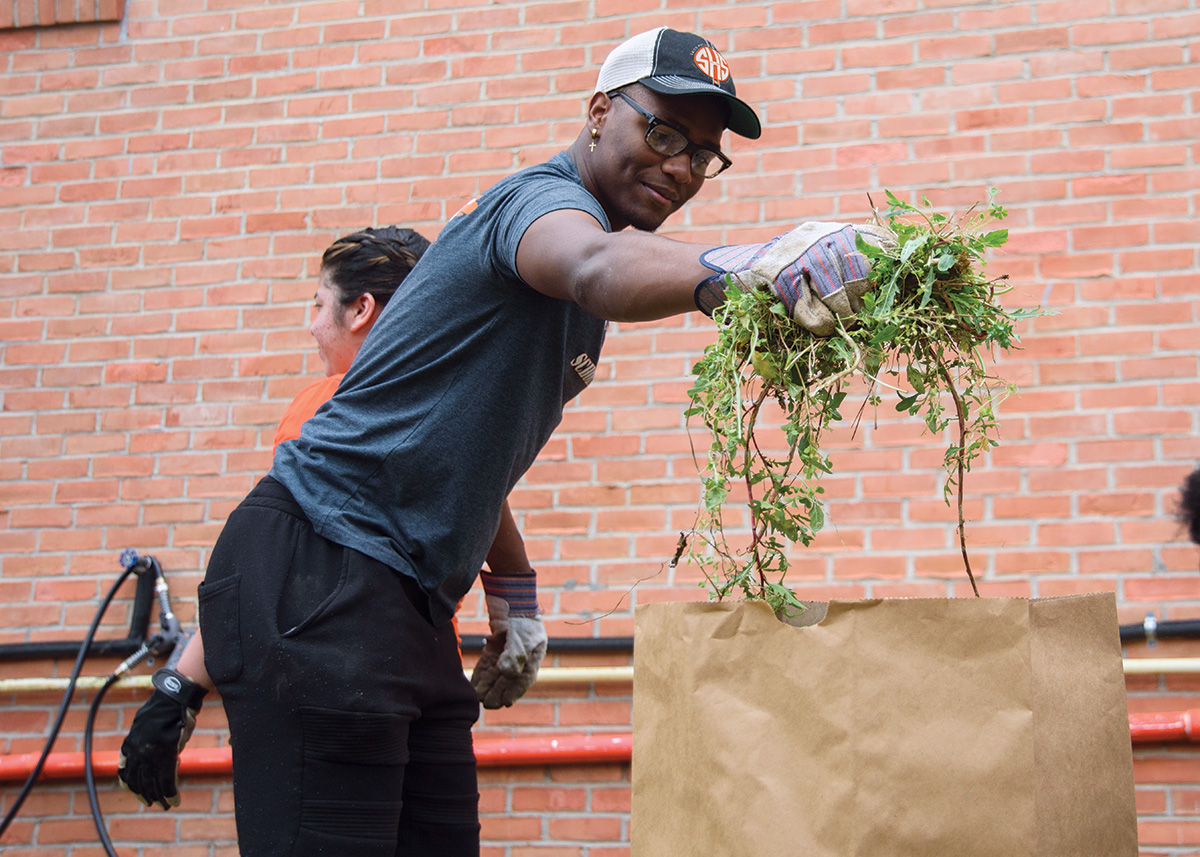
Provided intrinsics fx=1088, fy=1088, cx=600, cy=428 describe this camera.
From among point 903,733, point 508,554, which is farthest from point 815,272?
point 508,554

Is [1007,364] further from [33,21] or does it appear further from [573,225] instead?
[33,21]

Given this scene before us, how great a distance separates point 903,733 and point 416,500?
0.83 metres

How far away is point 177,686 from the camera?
1.83 metres

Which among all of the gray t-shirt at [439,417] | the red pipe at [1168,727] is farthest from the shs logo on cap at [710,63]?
the red pipe at [1168,727]

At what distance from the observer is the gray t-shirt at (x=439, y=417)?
1623mm

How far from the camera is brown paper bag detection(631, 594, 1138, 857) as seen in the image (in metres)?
1.10

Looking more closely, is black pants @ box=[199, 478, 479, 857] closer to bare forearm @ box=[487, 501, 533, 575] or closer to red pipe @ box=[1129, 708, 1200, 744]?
bare forearm @ box=[487, 501, 533, 575]

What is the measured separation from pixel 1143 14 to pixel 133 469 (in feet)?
11.0

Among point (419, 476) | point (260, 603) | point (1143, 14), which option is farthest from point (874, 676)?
point (1143, 14)

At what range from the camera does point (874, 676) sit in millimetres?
1130

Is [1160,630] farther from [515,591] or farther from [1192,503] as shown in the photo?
[515,591]

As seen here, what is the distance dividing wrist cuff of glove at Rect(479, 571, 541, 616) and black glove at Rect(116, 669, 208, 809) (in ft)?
A: 1.97

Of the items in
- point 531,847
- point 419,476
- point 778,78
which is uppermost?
point 778,78

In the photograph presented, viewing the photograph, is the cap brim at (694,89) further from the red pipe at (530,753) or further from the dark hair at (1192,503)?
the red pipe at (530,753)
